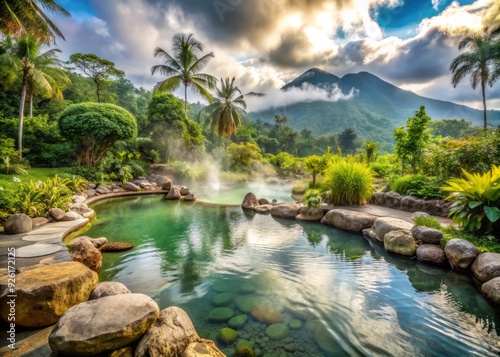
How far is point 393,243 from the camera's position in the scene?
16.6 ft

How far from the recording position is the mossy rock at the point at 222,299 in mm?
3312

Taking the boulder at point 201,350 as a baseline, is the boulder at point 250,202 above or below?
above

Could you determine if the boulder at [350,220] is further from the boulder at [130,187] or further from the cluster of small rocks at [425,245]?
the boulder at [130,187]

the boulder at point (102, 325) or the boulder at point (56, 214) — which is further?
the boulder at point (56, 214)

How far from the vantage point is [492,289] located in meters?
3.29

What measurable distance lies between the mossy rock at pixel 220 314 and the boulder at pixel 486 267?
4.05 m

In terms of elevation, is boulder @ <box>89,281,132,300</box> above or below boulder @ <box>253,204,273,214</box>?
below

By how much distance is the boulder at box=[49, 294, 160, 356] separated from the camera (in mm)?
1897

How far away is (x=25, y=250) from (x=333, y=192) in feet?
27.8

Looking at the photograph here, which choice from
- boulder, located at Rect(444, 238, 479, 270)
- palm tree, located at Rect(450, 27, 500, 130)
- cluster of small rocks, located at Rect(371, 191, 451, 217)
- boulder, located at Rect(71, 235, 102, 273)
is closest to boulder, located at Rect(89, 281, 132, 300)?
boulder, located at Rect(71, 235, 102, 273)

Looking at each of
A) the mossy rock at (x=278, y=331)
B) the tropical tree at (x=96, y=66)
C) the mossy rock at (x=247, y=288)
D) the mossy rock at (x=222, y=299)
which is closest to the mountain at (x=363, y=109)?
the tropical tree at (x=96, y=66)

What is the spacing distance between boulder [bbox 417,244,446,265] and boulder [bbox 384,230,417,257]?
0.16 metres

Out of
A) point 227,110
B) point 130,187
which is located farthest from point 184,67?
point 130,187

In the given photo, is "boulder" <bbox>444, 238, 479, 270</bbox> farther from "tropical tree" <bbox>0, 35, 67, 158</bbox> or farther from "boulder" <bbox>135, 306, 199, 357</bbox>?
"tropical tree" <bbox>0, 35, 67, 158</bbox>
